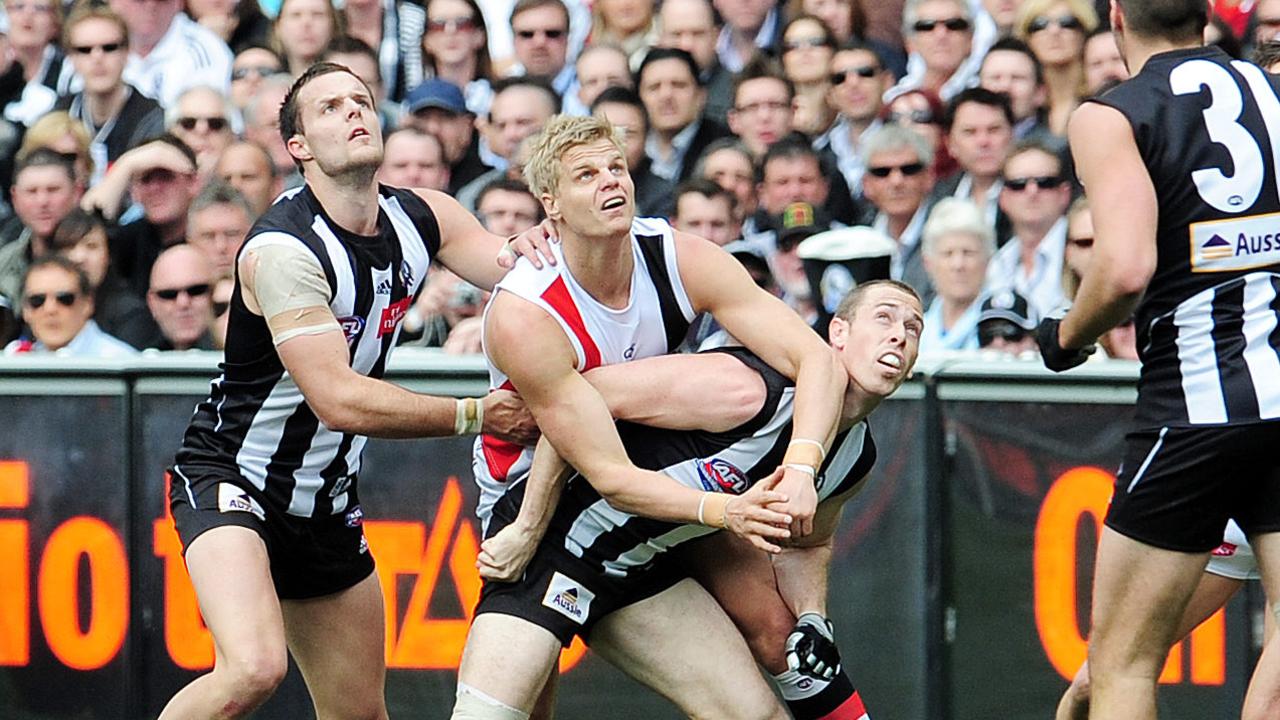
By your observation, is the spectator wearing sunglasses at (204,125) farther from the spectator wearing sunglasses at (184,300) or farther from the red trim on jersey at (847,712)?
the red trim on jersey at (847,712)

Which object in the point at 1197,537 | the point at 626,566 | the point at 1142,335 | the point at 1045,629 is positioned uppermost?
the point at 1142,335

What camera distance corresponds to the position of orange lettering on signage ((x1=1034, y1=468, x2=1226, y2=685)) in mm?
6840

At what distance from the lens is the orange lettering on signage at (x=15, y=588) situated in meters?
7.43

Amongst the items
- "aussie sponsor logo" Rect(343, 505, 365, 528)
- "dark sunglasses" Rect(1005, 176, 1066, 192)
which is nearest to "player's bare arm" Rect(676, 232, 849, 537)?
"aussie sponsor logo" Rect(343, 505, 365, 528)

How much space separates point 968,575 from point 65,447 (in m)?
3.31

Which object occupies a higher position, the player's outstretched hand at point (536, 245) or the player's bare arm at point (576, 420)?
the player's outstretched hand at point (536, 245)

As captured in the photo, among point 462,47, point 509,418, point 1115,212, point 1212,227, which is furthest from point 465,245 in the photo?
point 462,47

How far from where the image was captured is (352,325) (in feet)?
18.8

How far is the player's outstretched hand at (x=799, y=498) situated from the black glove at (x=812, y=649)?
0.52 m

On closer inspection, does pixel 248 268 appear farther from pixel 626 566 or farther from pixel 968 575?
pixel 968 575

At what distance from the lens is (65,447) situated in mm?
7480

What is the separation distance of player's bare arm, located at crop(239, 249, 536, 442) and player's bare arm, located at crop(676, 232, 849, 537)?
614 millimetres

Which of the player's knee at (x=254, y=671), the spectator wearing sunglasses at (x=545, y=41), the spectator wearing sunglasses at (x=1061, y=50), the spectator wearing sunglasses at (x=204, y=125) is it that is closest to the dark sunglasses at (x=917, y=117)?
the spectator wearing sunglasses at (x=1061, y=50)

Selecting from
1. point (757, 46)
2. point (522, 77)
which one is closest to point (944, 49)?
point (757, 46)
